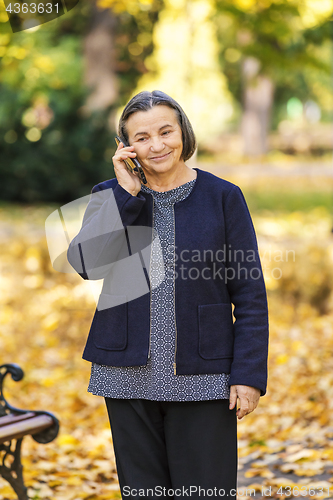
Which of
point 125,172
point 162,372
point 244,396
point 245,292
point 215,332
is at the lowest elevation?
point 244,396

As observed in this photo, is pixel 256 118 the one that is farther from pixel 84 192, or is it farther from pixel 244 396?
pixel 244 396

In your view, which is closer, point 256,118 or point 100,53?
point 100,53

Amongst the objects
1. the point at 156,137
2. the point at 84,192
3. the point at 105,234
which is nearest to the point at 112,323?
the point at 105,234

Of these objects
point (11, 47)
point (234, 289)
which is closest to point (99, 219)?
point (234, 289)

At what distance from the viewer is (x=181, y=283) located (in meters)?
2.22

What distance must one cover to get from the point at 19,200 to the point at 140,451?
10.8 metres

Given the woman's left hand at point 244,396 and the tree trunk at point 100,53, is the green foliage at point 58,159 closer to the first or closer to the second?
the tree trunk at point 100,53

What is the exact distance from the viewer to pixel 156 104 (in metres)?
2.21

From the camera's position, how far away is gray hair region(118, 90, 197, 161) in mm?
2211

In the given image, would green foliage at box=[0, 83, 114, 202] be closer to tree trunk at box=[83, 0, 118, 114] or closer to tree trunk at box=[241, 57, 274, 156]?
tree trunk at box=[83, 0, 118, 114]

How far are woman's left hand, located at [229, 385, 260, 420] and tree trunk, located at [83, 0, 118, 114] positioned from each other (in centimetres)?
1234

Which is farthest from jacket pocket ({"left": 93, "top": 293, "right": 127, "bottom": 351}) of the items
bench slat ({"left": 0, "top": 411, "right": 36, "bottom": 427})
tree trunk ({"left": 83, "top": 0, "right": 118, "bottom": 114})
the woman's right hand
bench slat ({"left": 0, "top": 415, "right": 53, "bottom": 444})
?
tree trunk ({"left": 83, "top": 0, "right": 118, "bottom": 114})

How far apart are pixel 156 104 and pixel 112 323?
821mm

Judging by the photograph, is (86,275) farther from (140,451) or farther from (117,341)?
(140,451)
